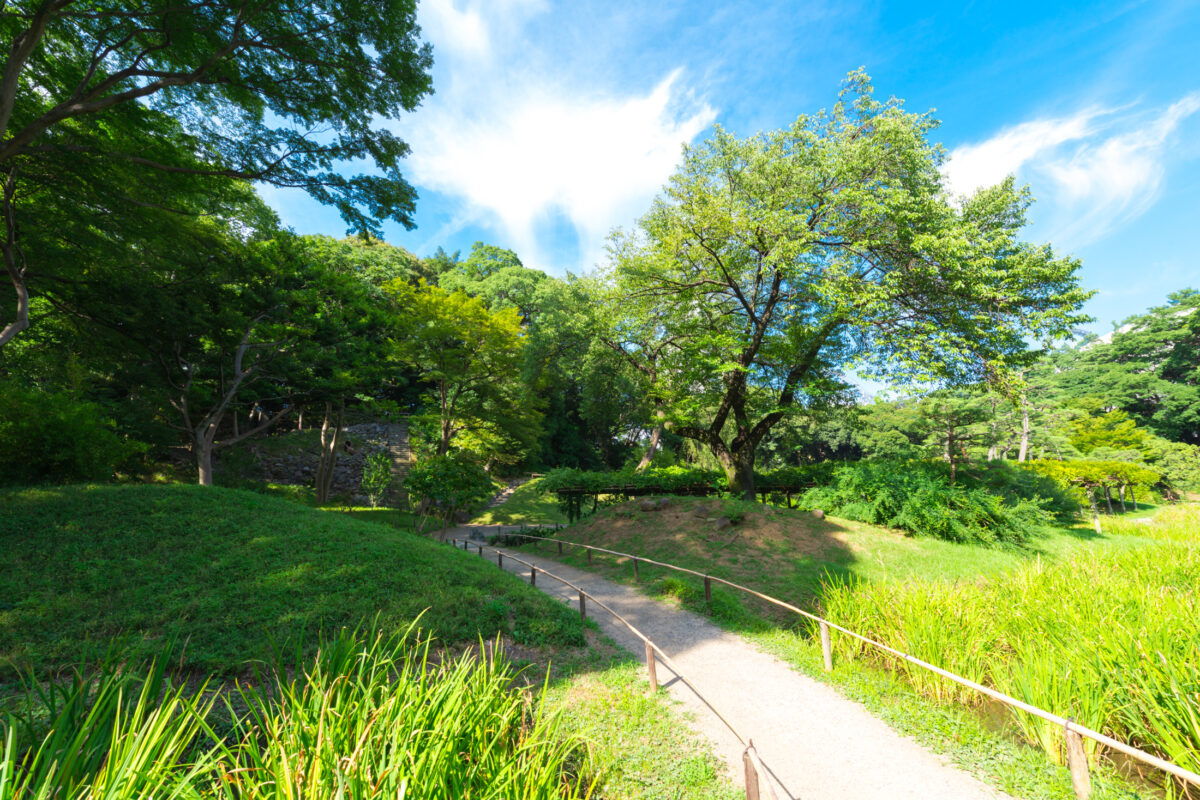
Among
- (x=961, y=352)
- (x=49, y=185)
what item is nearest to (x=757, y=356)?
(x=961, y=352)

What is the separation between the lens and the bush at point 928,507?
37.5 feet

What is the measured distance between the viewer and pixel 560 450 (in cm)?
3394

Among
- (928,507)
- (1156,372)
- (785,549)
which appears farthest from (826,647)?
(1156,372)

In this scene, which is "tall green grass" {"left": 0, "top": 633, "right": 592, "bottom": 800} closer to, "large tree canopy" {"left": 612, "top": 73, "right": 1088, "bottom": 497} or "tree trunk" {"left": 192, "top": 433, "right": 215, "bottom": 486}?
"large tree canopy" {"left": 612, "top": 73, "right": 1088, "bottom": 497}

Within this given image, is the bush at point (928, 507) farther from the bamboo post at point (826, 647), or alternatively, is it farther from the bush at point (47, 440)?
the bush at point (47, 440)

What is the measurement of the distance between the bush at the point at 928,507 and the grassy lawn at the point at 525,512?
522 inches

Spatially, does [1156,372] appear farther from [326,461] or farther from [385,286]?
[326,461]

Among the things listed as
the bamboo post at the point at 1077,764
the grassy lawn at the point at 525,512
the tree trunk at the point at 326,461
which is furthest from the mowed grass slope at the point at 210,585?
the grassy lawn at the point at 525,512

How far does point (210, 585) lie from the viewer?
18.8 ft

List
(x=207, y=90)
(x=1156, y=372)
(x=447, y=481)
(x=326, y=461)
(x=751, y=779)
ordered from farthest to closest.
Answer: (x=1156, y=372), (x=326, y=461), (x=447, y=481), (x=207, y=90), (x=751, y=779)

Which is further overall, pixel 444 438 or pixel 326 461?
pixel 326 461

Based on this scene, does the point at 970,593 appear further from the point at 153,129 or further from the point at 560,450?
the point at 560,450

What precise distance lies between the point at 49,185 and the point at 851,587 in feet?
54.0

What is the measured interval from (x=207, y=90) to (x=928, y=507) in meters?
18.5
